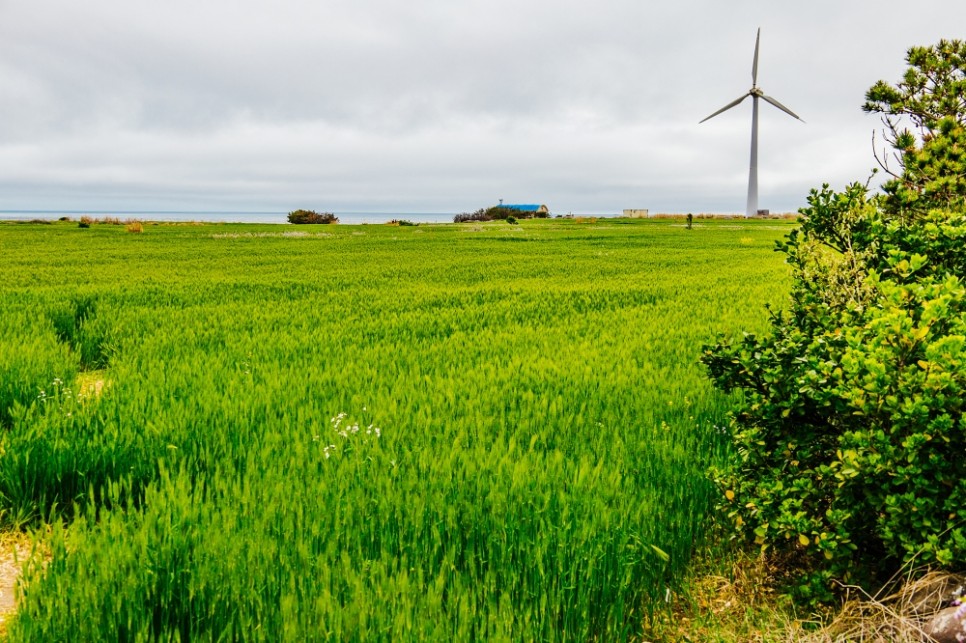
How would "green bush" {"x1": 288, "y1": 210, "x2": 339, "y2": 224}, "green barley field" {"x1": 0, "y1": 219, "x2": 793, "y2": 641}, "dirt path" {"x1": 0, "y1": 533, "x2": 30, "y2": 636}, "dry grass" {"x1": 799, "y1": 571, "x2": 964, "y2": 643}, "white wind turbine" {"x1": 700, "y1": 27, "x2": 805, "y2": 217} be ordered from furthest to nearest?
"green bush" {"x1": 288, "y1": 210, "x2": 339, "y2": 224} < "white wind turbine" {"x1": 700, "y1": 27, "x2": 805, "y2": 217} < "dirt path" {"x1": 0, "y1": 533, "x2": 30, "y2": 636} < "green barley field" {"x1": 0, "y1": 219, "x2": 793, "y2": 641} < "dry grass" {"x1": 799, "y1": 571, "x2": 964, "y2": 643}

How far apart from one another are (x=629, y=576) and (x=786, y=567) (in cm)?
100

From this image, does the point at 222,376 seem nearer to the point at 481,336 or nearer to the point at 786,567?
the point at 481,336

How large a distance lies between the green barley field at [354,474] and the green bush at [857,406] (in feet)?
2.32

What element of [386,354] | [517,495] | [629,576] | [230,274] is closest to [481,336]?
[386,354]

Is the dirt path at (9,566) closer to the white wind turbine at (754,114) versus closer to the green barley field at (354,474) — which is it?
the green barley field at (354,474)

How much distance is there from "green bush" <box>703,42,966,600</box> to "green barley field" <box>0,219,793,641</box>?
71 cm

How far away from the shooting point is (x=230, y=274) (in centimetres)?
1836

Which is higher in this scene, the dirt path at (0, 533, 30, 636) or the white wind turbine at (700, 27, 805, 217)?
the white wind turbine at (700, 27, 805, 217)

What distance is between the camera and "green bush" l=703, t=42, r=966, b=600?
2379 millimetres

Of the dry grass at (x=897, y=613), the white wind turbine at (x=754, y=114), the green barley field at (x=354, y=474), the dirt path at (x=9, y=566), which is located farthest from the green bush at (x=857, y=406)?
the white wind turbine at (x=754, y=114)

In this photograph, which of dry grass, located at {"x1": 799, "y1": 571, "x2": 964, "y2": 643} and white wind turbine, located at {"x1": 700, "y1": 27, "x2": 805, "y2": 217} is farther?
white wind turbine, located at {"x1": 700, "y1": 27, "x2": 805, "y2": 217}

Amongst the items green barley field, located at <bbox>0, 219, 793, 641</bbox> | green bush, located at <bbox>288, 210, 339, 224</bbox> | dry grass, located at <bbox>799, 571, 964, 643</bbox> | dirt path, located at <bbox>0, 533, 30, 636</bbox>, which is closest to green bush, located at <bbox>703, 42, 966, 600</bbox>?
dry grass, located at <bbox>799, 571, 964, 643</bbox>

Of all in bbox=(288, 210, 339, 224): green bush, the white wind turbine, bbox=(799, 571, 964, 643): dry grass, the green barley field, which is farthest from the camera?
bbox=(288, 210, 339, 224): green bush

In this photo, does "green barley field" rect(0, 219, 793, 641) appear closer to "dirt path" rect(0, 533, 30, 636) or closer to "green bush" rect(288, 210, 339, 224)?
"dirt path" rect(0, 533, 30, 636)
